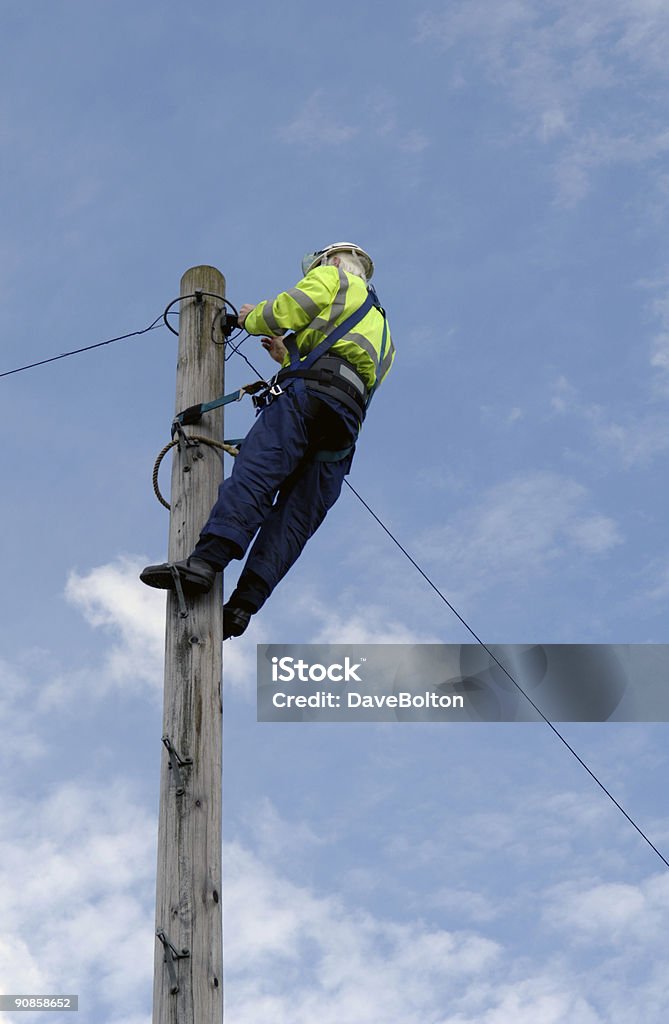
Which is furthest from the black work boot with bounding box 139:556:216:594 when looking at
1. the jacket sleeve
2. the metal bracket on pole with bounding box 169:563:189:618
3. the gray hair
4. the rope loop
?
the gray hair

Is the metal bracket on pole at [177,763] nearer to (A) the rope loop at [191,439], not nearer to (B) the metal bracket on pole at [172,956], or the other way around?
(B) the metal bracket on pole at [172,956]

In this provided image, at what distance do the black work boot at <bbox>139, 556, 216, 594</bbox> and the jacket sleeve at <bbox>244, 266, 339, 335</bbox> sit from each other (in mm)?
1084

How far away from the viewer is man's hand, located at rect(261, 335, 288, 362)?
18.4 ft

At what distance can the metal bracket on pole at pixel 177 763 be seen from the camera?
448 centimetres

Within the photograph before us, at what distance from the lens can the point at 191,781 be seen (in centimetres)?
449

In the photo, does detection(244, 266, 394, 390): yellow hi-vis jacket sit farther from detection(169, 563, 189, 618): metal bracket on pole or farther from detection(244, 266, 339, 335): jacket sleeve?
detection(169, 563, 189, 618): metal bracket on pole

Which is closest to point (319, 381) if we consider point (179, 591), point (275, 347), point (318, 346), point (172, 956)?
point (318, 346)

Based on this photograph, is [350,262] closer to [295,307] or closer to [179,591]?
[295,307]

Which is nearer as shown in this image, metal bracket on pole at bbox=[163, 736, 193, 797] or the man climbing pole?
metal bracket on pole at bbox=[163, 736, 193, 797]

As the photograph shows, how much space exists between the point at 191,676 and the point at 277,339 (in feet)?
5.26

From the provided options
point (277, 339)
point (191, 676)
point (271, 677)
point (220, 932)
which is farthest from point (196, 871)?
point (271, 677)

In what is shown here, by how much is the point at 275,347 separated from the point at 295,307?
33 cm

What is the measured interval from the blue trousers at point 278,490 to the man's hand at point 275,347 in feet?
0.97

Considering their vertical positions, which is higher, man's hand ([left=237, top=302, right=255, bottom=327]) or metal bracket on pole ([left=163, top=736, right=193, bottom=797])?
man's hand ([left=237, top=302, right=255, bottom=327])
